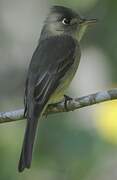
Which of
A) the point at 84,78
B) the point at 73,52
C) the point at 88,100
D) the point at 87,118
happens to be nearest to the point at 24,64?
the point at 84,78

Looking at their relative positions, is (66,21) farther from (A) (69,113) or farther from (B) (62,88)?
(A) (69,113)

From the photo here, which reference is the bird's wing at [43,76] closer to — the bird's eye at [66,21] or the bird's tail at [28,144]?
the bird's tail at [28,144]

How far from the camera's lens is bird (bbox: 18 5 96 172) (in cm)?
602

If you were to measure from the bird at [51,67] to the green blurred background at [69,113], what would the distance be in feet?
2.74

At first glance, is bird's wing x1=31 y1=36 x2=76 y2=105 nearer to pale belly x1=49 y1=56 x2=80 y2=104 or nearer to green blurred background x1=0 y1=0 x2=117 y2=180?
pale belly x1=49 y1=56 x2=80 y2=104

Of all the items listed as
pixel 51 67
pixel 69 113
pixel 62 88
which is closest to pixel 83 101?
pixel 62 88

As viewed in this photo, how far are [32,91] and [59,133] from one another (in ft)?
4.38

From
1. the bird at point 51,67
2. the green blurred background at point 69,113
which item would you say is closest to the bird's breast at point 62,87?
the bird at point 51,67

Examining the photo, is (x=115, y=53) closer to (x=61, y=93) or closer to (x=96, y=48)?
(x=96, y=48)

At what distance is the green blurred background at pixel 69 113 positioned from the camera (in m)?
7.24

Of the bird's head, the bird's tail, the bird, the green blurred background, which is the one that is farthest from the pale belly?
the green blurred background

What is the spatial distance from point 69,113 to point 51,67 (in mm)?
1462

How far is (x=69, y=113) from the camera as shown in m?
7.88

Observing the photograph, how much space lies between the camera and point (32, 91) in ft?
20.6
